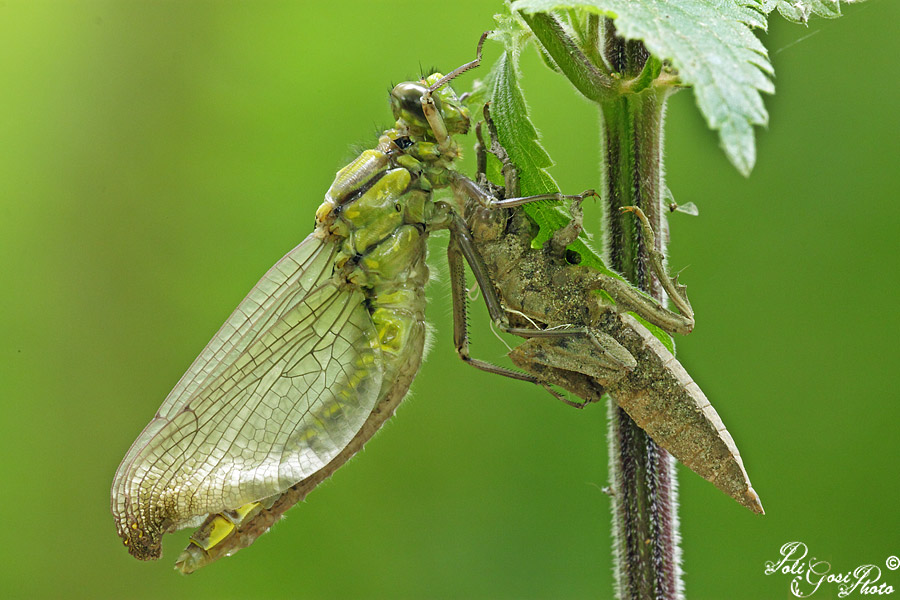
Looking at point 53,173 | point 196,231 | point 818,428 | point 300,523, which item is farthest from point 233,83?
point 818,428

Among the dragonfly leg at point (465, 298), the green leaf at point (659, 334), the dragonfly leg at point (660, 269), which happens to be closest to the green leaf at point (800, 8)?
the dragonfly leg at point (660, 269)

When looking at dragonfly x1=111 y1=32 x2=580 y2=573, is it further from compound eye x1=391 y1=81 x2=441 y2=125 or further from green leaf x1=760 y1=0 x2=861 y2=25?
green leaf x1=760 y1=0 x2=861 y2=25

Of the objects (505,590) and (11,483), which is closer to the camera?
(505,590)

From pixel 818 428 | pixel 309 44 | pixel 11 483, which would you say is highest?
pixel 309 44

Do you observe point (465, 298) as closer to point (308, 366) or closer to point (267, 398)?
point (308, 366)

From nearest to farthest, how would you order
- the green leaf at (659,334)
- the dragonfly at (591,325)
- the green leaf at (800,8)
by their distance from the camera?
the green leaf at (800,8), the dragonfly at (591,325), the green leaf at (659,334)

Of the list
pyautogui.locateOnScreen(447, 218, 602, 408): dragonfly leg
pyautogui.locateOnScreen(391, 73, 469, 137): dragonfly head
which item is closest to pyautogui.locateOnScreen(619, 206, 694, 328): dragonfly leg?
pyautogui.locateOnScreen(447, 218, 602, 408): dragonfly leg

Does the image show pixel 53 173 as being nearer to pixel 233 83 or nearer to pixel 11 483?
pixel 233 83

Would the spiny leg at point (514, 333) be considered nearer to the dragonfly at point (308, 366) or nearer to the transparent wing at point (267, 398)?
the dragonfly at point (308, 366)
